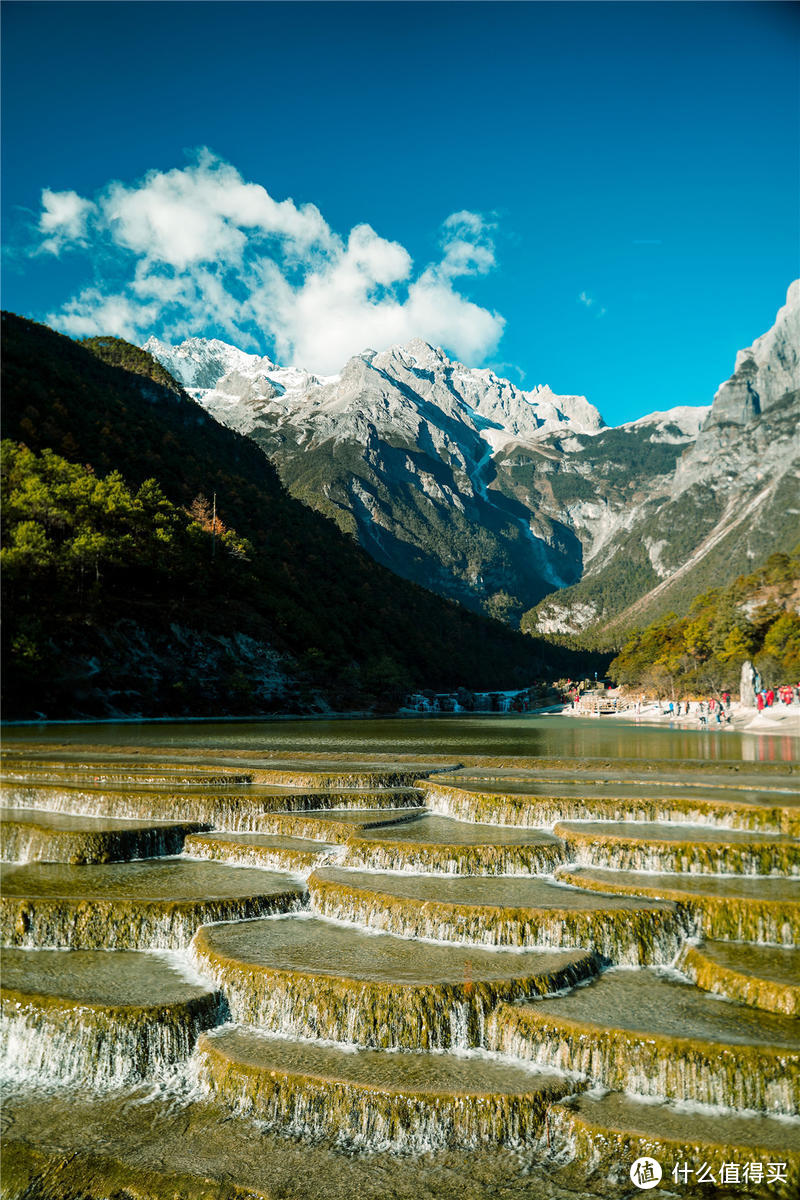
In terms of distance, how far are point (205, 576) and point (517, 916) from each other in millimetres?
74910

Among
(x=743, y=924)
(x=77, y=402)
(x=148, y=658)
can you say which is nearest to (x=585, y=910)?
(x=743, y=924)

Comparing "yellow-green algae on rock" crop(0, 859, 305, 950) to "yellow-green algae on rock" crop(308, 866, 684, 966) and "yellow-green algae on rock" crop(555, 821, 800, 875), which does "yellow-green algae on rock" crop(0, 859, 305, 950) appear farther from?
"yellow-green algae on rock" crop(555, 821, 800, 875)

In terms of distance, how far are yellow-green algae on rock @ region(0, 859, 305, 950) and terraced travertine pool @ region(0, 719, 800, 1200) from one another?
0.05 metres

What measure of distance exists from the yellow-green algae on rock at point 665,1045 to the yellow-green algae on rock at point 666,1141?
0.77 feet

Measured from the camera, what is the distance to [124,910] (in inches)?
518

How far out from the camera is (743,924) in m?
12.3

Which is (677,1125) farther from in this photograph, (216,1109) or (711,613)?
(711,613)

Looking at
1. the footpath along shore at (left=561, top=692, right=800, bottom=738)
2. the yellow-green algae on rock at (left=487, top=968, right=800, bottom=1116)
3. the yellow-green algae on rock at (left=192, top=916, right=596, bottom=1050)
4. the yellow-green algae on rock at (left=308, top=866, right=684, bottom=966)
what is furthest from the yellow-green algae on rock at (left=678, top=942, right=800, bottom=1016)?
the footpath along shore at (left=561, top=692, right=800, bottom=738)

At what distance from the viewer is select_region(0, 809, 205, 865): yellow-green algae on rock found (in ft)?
57.4

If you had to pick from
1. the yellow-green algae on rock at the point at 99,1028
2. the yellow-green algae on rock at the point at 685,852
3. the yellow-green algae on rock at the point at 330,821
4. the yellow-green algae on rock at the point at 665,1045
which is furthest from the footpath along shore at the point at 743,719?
the yellow-green algae on rock at the point at 99,1028

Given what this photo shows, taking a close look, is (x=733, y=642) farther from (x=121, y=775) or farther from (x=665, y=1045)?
(x=665, y=1045)

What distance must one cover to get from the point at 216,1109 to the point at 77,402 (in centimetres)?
10105

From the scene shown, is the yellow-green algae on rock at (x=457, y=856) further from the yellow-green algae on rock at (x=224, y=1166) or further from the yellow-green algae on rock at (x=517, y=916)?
the yellow-green algae on rock at (x=224, y=1166)

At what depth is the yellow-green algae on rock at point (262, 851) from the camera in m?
16.5
